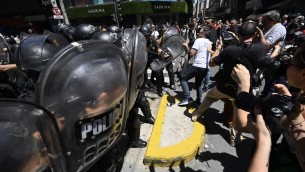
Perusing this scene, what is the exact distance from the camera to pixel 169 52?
13.1ft

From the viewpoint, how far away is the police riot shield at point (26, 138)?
0.72 meters

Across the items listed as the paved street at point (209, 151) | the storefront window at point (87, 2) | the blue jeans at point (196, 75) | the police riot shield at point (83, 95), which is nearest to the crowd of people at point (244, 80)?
the blue jeans at point (196, 75)

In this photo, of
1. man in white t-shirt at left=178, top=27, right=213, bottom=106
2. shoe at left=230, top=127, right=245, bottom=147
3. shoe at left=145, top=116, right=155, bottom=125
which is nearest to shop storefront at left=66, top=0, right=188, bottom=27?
man in white t-shirt at left=178, top=27, right=213, bottom=106

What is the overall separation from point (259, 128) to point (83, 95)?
3.06 feet

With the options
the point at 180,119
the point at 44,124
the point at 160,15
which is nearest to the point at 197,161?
the point at 180,119

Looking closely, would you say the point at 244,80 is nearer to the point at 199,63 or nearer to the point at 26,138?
the point at 26,138

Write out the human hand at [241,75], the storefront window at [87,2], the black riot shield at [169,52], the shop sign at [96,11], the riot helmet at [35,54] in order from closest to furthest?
the human hand at [241,75]
the riot helmet at [35,54]
the black riot shield at [169,52]
the shop sign at [96,11]
the storefront window at [87,2]

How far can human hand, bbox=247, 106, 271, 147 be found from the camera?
42.0 inches

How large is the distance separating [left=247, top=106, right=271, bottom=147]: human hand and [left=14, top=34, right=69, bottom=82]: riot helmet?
167cm

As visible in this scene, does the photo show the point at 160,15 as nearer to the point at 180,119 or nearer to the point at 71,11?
the point at 71,11

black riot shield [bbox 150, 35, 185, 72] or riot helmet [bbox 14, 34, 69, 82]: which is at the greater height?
riot helmet [bbox 14, 34, 69, 82]

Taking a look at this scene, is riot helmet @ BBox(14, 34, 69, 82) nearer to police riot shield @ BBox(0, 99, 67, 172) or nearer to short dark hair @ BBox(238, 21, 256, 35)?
police riot shield @ BBox(0, 99, 67, 172)

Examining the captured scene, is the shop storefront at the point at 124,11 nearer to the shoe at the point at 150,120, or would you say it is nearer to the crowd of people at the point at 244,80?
the crowd of people at the point at 244,80

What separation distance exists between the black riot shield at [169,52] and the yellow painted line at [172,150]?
1.30m
